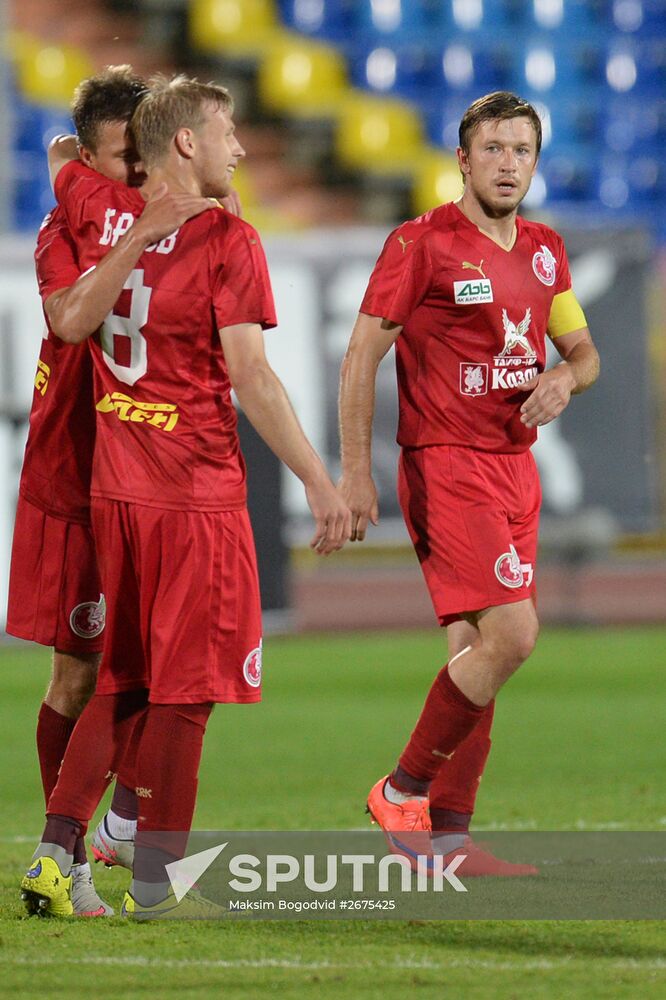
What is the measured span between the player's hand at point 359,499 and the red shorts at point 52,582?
24.6 inches

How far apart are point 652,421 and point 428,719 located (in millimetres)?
10051

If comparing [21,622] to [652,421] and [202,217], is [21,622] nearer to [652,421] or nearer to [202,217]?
[202,217]

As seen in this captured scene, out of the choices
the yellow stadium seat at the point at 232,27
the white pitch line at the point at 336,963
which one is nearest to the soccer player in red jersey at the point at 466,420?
the white pitch line at the point at 336,963

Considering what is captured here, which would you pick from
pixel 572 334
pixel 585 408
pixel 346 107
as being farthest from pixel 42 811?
pixel 346 107

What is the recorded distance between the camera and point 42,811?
5.43 metres

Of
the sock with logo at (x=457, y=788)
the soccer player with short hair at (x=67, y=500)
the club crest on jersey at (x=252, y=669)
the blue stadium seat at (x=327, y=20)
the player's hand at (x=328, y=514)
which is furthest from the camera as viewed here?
the blue stadium seat at (x=327, y=20)

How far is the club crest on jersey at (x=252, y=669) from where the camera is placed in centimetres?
360

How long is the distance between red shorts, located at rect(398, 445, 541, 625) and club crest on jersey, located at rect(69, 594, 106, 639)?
2.70ft

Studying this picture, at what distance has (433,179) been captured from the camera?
1588 centimetres

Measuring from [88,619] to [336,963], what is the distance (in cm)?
116

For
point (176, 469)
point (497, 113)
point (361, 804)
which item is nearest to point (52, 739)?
point (176, 469)

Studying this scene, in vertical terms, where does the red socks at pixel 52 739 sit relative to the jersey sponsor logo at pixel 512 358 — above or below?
below

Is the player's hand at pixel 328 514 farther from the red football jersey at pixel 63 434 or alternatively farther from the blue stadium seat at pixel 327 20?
the blue stadium seat at pixel 327 20

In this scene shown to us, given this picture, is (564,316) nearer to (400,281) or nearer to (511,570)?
(400,281)
